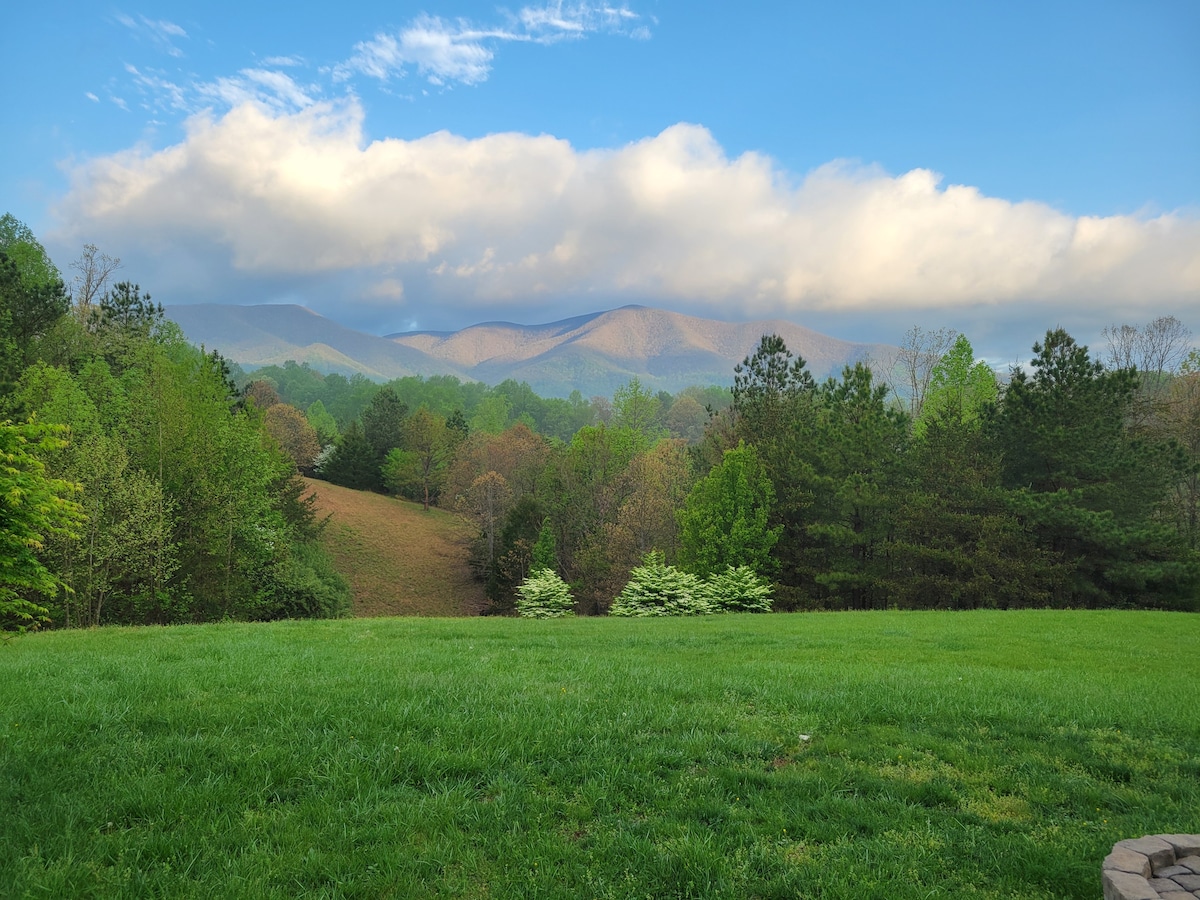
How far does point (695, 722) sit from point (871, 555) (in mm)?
30064

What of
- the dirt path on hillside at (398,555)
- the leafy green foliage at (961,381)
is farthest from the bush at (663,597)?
the dirt path on hillside at (398,555)

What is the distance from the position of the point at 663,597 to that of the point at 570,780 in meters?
21.5

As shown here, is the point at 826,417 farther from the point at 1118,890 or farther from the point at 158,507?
the point at 1118,890

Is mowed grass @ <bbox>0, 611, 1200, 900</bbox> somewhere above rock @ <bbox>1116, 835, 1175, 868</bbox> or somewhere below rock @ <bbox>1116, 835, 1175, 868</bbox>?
below

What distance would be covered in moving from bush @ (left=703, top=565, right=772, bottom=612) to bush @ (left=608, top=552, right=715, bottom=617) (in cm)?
38

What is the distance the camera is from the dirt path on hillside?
47.0 metres

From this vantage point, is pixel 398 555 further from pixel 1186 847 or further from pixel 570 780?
pixel 1186 847

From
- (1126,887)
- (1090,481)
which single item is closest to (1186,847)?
(1126,887)

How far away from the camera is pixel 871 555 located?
33.9 metres

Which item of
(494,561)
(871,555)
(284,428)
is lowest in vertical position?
(494,561)

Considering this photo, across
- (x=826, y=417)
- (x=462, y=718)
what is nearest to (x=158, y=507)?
(x=462, y=718)

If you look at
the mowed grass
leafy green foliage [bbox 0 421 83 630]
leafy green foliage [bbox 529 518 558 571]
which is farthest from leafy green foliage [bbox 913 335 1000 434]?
leafy green foliage [bbox 0 421 83 630]

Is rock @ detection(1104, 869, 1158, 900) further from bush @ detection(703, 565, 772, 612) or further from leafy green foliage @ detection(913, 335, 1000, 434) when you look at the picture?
leafy green foliage @ detection(913, 335, 1000, 434)

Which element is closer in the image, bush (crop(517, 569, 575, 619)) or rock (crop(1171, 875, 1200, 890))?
rock (crop(1171, 875, 1200, 890))
